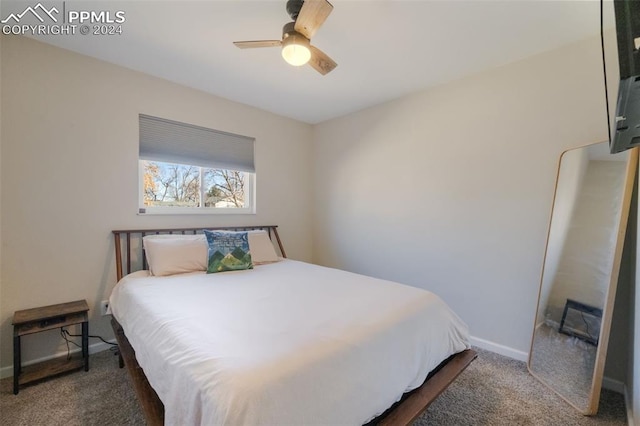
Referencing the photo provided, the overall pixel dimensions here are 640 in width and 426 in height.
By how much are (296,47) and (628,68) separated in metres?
1.54

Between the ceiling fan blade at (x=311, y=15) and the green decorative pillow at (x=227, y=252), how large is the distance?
1826mm

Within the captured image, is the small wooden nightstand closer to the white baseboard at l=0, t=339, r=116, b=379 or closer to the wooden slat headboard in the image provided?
the white baseboard at l=0, t=339, r=116, b=379

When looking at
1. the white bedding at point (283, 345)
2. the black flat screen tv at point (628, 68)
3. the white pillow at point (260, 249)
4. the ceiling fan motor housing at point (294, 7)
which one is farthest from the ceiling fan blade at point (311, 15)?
the white pillow at point (260, 249)

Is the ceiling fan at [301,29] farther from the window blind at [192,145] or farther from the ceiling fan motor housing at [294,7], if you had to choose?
the window blind at [192,145]

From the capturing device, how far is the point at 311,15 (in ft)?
5.02

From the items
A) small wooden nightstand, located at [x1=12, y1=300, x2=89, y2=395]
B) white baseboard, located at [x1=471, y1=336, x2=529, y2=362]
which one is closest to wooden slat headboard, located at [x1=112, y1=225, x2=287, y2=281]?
small wooden nightstand, located at [x1=12, y1=300, x2=89, y2=395]

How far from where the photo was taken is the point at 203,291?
6.10 feet

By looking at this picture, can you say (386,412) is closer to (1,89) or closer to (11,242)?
(11,242)

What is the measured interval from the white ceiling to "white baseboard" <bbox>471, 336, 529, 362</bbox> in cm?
248

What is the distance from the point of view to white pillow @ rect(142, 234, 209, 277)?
2295mm

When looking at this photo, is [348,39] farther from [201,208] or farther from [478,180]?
[201,208]

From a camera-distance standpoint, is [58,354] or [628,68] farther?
[58,354]

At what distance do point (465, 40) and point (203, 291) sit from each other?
2657 millimetres

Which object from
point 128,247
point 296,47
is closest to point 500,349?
point 296,47
